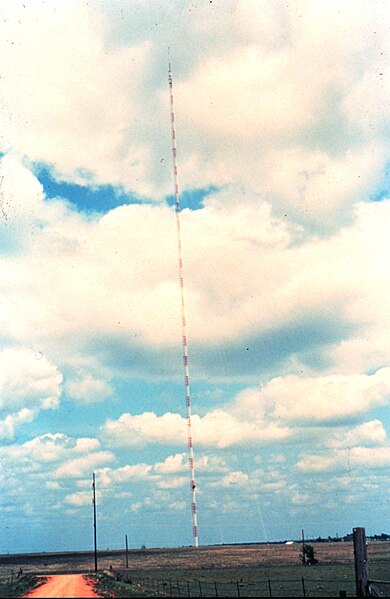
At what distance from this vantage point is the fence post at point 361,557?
84.8ft

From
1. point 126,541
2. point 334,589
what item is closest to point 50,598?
point 334,589

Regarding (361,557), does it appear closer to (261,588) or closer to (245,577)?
(261,588)

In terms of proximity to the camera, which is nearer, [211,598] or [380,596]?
[380,596]

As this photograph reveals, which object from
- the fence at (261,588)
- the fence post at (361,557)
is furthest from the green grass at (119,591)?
the fence post at (361,557)

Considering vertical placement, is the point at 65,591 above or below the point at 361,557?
below

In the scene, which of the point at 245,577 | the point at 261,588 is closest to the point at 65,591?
the point at 261,588

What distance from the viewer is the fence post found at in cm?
2586

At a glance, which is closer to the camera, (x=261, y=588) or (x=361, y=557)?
(x=361, y=557)

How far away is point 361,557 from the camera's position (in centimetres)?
2595

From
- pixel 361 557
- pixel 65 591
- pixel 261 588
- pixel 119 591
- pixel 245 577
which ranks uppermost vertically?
pixel 361 557

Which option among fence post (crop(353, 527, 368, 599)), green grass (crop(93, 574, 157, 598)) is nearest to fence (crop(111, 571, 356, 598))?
green grass (crop(93, 574, 157, 598))

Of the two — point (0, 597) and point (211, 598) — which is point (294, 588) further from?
point (0, 597)

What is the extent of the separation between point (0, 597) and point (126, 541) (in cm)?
9157

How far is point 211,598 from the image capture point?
4919 cm
